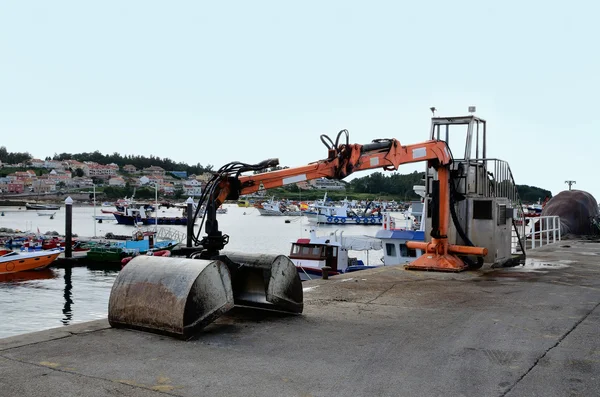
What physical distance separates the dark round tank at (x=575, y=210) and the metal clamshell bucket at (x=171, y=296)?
89.9 feet

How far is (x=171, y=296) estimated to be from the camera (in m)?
7.41

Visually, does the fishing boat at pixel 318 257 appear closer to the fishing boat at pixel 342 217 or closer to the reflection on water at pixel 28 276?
the reflection on water at pixel 28 276

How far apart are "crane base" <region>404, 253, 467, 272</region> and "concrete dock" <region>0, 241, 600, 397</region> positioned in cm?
376

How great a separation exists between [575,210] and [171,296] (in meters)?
29.3

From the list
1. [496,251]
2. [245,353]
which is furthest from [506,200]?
[245,353]

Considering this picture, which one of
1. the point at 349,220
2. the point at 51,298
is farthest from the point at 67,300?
the point at 349,220

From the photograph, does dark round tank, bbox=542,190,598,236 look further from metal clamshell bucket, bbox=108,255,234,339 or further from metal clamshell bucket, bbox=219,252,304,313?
metal clamshell bucket, bbox=108,255,234,339

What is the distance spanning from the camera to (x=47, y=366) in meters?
6.11

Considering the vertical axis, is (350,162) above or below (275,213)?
above

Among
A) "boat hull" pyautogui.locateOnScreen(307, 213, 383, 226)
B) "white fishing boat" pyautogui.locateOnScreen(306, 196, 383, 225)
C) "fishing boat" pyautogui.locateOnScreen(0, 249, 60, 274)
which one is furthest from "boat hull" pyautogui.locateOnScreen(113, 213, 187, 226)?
"fishing boat" pyautogui.locateOnScreen(0, 249, 60, 274)

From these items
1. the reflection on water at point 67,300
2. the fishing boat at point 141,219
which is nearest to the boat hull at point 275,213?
the fishing boat at point 141,219

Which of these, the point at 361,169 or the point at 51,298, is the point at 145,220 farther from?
the point at 361,169

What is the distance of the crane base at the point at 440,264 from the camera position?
14617 millimetres

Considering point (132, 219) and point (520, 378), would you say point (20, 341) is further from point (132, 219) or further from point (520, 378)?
point (132, 219)
